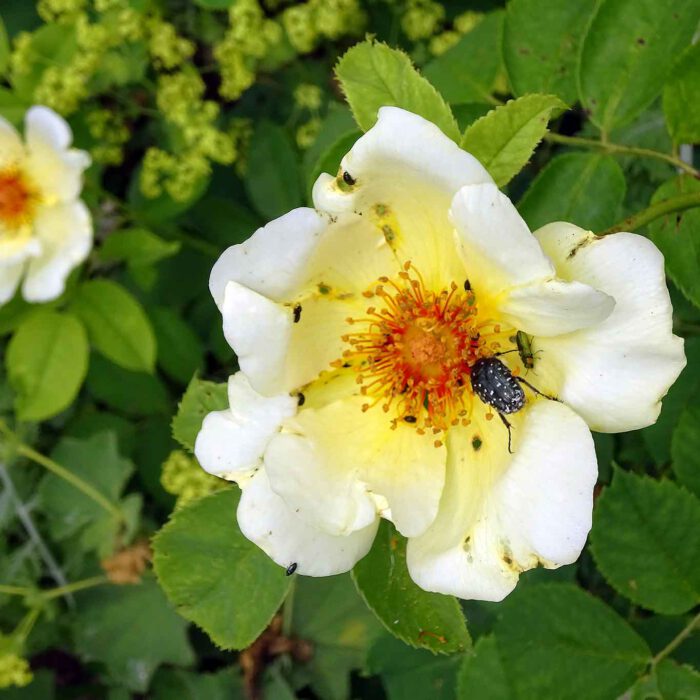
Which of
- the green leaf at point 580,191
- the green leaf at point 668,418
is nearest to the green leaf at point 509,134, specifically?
the green leaf at point 580,191

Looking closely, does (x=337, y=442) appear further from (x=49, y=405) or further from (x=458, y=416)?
(x=49, y=405)

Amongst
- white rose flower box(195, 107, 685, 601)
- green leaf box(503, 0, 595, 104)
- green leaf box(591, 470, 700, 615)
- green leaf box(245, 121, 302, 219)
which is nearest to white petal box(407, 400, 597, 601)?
white rose flower box(195, 107, 685, 601)

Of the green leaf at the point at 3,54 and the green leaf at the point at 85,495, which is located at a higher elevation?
the green leaf at the point at 3,54

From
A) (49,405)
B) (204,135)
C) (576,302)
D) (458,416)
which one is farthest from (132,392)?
(576,302)

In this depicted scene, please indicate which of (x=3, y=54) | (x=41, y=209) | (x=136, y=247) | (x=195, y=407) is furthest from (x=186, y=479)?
(x=3, y=54)

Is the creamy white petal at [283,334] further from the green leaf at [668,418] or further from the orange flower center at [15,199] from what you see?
the orange flower center at [15,199]

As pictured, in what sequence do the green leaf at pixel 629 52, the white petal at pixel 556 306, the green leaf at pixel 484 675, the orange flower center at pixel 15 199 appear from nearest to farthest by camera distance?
1. the white petal at pixel 556 306
2. the green leaf at pixel 629 52
3. the green leaf at pixel 484 675
4. the orange flower center at pixel 15 199
